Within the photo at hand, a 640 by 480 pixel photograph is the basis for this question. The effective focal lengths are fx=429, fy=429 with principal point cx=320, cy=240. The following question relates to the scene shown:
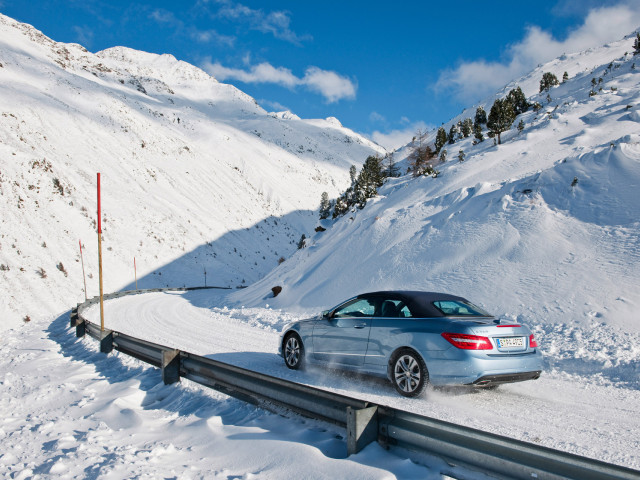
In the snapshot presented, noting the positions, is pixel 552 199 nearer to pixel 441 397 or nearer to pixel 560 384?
pixel 560 384

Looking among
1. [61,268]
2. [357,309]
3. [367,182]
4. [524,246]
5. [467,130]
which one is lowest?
[357,309]

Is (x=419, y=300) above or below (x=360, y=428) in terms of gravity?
above

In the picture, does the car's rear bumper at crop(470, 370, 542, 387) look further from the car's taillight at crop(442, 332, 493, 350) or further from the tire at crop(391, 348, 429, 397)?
the tire at crop(391, 348, 429, 397)

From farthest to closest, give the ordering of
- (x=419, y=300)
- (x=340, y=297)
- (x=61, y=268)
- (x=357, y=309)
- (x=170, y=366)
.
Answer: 1. (x=61, y=268)
2. (x=340, y=297)
3. (x=357, y=309)
4. (x=170, y=366)
5. (x=419, y=300)

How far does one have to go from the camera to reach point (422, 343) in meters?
5.66

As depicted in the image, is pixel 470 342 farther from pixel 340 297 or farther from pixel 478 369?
pixel 340 297

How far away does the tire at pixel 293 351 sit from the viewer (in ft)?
24.7

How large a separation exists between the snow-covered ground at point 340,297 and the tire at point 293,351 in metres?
0.28

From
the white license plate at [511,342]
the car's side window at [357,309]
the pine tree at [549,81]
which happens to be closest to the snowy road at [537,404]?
the white license plate at [511,342]

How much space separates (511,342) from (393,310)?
1.63 metres

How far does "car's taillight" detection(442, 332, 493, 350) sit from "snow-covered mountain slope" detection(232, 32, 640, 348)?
10.9 ft

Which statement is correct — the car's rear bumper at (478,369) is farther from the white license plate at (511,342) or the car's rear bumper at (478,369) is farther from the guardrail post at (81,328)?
the guardrail post at (81,328)

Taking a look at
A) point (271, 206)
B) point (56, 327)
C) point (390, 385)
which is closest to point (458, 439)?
point (390, 385)

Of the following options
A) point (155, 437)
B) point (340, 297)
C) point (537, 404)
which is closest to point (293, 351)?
point (155, 437)
